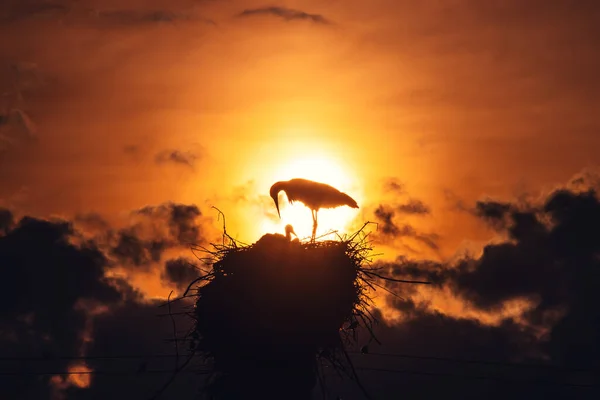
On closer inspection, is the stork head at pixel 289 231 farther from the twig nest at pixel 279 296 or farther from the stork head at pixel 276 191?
the stork head at pixel 276 191

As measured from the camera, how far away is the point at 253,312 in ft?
53.4

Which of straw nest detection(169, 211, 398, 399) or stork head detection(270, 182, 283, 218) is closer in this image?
straw nest detection(169, 211, 398, 399)

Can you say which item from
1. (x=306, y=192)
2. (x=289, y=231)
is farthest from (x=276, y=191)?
(x=289, y=231)

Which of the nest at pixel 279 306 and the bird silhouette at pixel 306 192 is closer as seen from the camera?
the nest at pixel 279 306

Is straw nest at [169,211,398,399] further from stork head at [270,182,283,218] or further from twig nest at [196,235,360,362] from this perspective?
stork head at [270,182,283,218]

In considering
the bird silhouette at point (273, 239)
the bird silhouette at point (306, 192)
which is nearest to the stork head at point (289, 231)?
the bird silhouette at point (273, 239)

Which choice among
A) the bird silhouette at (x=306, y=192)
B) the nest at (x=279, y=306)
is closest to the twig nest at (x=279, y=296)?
the nest at (x=279, y=306)

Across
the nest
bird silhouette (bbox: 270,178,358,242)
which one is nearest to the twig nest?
the nest

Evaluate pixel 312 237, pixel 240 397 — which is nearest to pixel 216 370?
pixel 240 397

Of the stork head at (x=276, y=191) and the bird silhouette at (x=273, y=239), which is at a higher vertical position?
the stork head at (x=276, y=191)

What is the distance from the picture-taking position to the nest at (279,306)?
1591cm

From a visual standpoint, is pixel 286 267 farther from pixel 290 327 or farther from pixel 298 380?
pixel 298 380

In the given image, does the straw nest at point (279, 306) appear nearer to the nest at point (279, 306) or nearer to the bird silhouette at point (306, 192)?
the nest at point (279, 306)

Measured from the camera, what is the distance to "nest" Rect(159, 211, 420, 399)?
15.9 m
